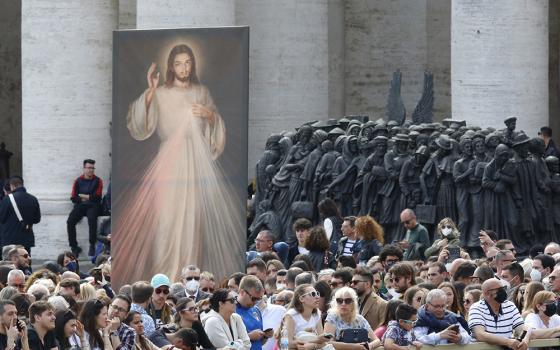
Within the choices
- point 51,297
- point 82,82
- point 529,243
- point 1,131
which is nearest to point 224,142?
point 51,297

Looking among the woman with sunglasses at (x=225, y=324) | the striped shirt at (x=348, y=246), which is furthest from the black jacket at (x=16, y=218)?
the woman with sunglasses at (x=225, y=324)

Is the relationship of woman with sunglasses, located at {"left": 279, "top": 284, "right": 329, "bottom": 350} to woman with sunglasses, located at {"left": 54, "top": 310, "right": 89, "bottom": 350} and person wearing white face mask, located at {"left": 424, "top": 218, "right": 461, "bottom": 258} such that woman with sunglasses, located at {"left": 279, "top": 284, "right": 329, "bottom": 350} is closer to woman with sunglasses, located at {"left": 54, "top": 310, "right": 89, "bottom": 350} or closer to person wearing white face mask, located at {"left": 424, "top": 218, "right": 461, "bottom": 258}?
woman with sunglasses, located at {"left": 54, "top": 310, "right": 89, "bottom": 350}

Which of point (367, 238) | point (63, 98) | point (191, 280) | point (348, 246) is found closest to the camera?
point (191, 280)

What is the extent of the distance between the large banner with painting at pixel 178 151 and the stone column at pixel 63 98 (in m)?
16.7

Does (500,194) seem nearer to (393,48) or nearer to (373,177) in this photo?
(373,177)

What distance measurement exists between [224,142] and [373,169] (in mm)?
10668

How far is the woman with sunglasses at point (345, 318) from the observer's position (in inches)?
822

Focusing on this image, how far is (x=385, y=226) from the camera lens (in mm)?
36250

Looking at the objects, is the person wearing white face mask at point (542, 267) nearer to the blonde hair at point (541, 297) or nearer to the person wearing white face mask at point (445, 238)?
the blonde hair at point (541, 297)

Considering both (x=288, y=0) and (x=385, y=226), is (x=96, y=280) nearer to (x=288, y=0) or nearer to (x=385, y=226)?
(x=385, y=226)

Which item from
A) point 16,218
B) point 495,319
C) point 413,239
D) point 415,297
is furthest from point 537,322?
point 16,218

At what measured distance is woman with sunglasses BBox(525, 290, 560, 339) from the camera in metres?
21.9

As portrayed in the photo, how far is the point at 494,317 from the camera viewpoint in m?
21.7

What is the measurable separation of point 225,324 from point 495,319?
282 cm
